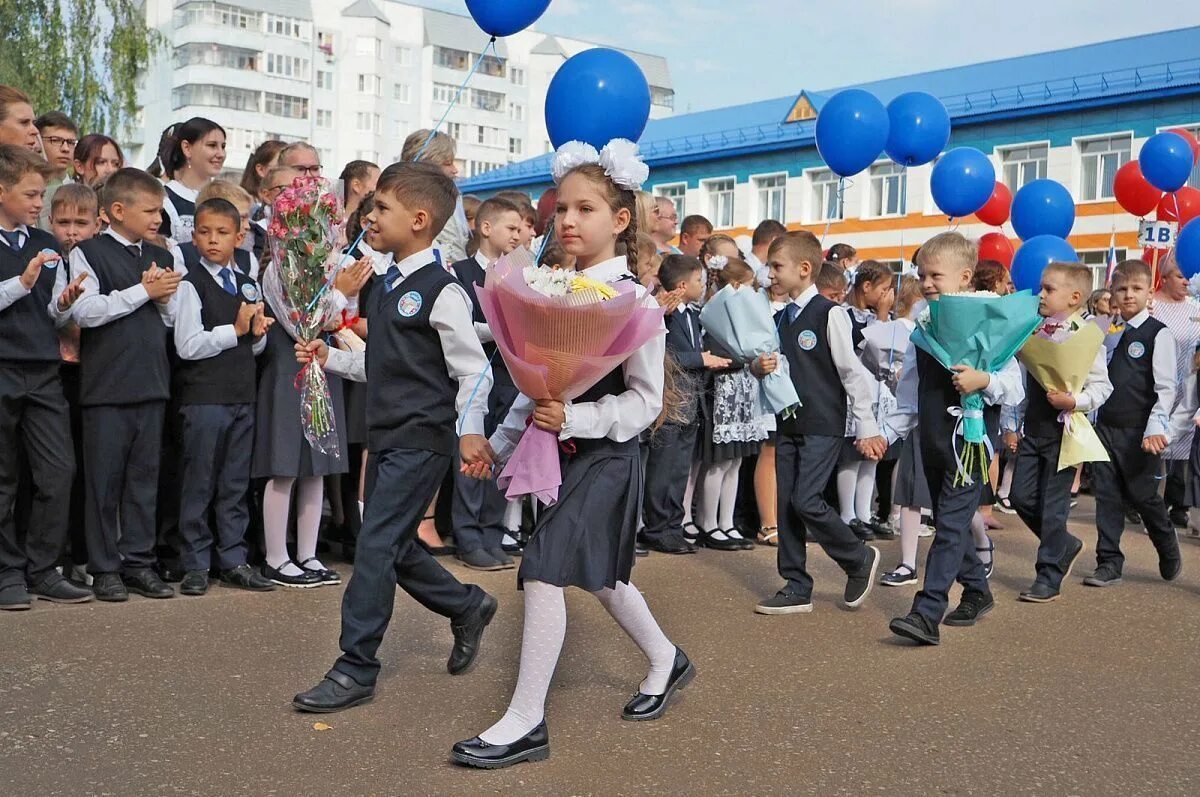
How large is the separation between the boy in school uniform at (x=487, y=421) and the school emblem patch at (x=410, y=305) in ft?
9.49

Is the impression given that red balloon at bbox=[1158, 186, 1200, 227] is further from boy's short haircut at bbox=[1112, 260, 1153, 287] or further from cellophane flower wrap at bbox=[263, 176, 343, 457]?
cellophane flower wrap at bbox=[263, 176, 343, 457]

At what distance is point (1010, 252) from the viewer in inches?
672

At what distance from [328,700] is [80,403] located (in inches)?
104

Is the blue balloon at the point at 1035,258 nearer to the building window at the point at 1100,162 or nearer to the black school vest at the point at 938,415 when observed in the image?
the black school vest at the point at 938,415

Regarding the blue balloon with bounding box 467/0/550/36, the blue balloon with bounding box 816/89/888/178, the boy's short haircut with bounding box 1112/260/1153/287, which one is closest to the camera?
the boy's short haircut with bounding box 1112/260/1153/287

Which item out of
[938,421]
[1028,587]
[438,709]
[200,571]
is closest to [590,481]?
[438,709]

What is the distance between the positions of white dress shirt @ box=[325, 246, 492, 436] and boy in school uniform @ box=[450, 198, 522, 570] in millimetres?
2822

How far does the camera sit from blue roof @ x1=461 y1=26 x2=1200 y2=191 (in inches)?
1251

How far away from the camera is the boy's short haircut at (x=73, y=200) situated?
6.73 meters

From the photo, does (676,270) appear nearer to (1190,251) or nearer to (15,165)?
(15,165)

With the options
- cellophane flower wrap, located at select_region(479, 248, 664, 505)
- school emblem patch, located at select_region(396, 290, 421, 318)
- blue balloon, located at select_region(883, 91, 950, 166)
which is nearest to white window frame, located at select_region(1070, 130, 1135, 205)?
blue balloon, located at select_region(883, 91, 950, 166)

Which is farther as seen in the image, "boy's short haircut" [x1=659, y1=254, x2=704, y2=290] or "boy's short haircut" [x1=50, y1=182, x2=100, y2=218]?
"boy's short haircut" [x1=659, y1=254, x2=704, y2=290]

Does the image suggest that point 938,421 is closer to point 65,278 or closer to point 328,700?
point 328,700

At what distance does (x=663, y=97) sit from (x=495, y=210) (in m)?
87.4
